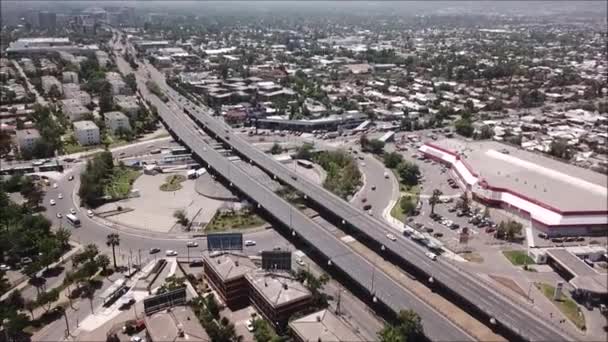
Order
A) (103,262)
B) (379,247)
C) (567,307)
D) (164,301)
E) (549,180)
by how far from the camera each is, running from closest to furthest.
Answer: (549,180) → (164,301) → (567,307) → (103,262) → (379,247)

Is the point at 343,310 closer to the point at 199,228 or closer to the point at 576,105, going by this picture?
the point at 199,228

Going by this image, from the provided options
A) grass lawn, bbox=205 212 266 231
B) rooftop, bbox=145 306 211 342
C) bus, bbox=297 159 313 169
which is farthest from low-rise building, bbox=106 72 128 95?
rooftop, bbox=145 306 211 342

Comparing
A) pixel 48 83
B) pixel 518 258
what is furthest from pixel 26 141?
pixel 518 258

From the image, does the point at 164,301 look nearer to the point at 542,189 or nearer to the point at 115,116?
the point at 542,189

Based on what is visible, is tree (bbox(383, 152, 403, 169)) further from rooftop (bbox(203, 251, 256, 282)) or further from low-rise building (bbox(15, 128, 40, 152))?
low-rise building (bbox(15, 128, 40, 152))

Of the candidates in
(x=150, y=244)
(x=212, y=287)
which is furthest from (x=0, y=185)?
(x=212, y=287)

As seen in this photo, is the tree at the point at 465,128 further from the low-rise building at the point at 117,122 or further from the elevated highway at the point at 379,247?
the low-rise building at the point at 117,122
